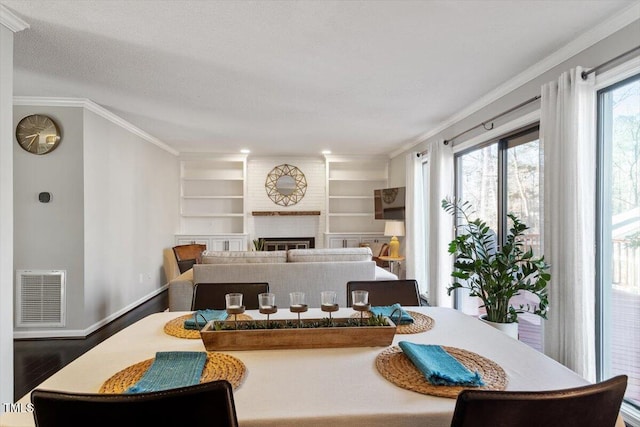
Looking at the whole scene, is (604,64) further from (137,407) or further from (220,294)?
(137,407)

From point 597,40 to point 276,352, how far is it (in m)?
2.66

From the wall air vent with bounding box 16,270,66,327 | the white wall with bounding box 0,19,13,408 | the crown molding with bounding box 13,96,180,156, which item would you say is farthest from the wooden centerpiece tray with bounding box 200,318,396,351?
the crown molding with bounding box 13,96,180,156

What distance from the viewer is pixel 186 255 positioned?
546 cm

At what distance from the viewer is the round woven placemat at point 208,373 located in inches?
40.0

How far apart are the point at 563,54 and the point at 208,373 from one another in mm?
2941

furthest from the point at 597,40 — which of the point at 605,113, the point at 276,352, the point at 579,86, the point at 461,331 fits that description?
the point at 276,352

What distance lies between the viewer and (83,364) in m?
1.18

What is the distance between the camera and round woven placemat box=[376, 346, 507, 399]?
3.27 feet

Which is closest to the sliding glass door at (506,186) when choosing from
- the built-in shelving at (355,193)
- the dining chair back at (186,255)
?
the built-in shelving at (355,193)

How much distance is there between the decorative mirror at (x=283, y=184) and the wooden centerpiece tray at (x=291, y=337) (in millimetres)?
5568

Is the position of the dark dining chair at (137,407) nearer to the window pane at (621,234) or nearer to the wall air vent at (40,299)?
the window pane at (621,234)

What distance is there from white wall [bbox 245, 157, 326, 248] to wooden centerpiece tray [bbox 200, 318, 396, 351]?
555 cm

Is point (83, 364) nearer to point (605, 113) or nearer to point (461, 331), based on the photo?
point (461, 331)

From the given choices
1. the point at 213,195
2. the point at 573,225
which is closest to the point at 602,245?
the point at 573,225
